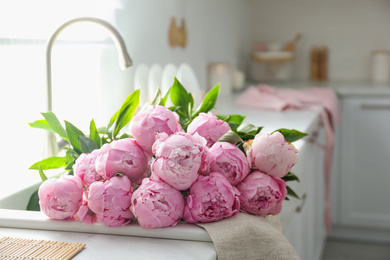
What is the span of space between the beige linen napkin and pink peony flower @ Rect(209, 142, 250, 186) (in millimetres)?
66

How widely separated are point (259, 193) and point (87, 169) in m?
0.26

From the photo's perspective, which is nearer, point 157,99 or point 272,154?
point 272,154

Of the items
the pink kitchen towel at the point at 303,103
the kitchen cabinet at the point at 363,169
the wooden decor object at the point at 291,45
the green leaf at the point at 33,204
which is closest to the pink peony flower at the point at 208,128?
the green leaf at the point at 33,204

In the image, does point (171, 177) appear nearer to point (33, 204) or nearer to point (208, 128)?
point (208, 128)

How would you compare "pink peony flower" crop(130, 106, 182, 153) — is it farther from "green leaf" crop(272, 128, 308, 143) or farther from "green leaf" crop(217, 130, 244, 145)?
"green leaf" crop(272, 128, 308, 143)

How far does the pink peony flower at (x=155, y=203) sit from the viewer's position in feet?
2.39

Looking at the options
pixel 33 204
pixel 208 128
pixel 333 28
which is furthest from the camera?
pixel 333 28

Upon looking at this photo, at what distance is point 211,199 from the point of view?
74 centimetres

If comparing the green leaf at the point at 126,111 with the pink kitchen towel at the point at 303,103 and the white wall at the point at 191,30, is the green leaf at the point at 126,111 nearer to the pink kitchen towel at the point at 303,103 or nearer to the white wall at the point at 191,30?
the white wall at the point at 191,30

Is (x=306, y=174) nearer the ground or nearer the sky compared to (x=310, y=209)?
nearer the sky

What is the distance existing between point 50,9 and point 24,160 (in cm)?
41

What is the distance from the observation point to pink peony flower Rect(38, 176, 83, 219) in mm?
772

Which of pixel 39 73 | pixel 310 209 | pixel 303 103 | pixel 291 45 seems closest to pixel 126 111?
pixel 39 73

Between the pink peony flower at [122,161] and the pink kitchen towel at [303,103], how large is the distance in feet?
5.38
